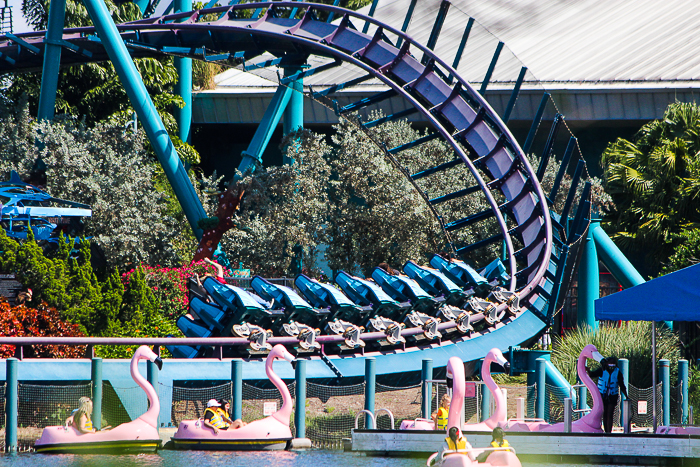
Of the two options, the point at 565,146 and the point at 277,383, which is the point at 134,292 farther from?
the point at 565,146

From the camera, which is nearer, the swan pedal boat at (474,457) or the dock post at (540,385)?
the swan pedal boat at (474,457)

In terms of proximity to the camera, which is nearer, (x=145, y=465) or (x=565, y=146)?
(x=145, y=465)

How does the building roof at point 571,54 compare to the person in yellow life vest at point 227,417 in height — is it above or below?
above

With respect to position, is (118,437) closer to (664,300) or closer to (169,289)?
(664,300)

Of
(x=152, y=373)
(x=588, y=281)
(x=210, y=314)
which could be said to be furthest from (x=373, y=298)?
(x=588, y=281)

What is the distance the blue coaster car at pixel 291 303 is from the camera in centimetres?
1388

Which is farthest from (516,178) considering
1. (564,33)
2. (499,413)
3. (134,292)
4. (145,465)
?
(564,33)

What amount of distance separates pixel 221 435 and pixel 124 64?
1383 cm

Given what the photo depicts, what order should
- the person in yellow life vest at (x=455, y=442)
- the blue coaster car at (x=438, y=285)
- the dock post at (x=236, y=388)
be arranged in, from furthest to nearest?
1. the blue coaster car at (x=438, y=285)
2. the dock post at (x=236, y=388)
3. the person in yellow life vest at (x=455, y=442)

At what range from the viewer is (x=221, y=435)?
1140 cm

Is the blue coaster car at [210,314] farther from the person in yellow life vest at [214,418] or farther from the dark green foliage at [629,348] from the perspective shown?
the dark green foliage at [629,348]

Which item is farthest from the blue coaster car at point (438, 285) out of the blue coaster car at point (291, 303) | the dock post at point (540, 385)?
the dock post at point (540, 385)

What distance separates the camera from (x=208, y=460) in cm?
1074

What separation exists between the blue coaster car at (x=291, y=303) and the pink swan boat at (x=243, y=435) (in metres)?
2.15
